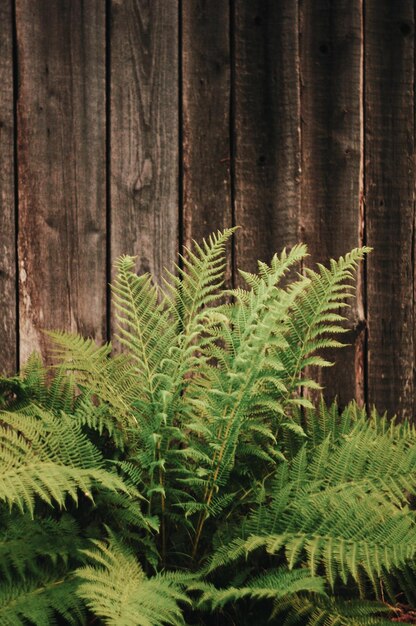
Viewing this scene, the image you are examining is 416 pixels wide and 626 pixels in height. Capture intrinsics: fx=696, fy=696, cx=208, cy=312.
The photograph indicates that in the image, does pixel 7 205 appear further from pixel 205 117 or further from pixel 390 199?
pixel 390 199

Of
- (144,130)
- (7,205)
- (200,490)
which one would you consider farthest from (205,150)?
(200,490)

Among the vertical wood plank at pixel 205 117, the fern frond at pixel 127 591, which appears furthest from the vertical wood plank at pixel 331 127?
the fern frond at pixel 127 591

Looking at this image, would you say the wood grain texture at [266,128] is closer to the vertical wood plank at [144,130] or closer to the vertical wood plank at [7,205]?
the vertical wood plank at [144,130]

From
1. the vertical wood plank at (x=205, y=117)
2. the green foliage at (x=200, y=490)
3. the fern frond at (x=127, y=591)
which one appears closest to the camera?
the fern frond at (x=127, y=591)

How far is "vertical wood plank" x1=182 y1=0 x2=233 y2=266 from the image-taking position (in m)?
2.63

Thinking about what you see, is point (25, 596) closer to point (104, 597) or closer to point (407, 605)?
point (104, 597)

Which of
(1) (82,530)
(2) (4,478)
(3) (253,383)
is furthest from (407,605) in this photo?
(2) (4,478)

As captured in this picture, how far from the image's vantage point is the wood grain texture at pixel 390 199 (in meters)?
2.76

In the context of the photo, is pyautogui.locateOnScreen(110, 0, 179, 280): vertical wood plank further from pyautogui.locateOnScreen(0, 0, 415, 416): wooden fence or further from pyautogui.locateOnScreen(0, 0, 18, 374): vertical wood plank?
pyautogui.locateOnScreen(0, 0, 18, 374): vertical wood plank

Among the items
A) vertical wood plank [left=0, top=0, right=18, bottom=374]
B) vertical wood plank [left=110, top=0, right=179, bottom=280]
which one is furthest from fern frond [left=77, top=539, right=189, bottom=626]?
vertical wood plank [left=110, top=0, right=179, bottom=280]

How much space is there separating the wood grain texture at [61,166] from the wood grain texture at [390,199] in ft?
3.49

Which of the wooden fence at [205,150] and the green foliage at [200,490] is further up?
the wooden fence at [205,150]

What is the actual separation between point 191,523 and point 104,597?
46cm

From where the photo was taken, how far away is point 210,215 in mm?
2676
